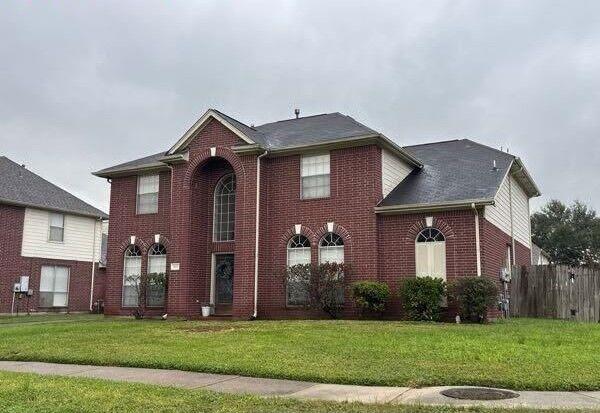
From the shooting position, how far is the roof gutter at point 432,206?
699 inches

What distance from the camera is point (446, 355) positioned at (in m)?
Result: 9.98

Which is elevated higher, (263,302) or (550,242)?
(550,242)

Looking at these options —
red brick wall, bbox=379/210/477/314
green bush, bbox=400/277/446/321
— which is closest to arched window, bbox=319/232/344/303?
red brick wall, bbox=379/210/477/314

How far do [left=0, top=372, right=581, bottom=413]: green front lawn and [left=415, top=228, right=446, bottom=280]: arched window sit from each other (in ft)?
40.4

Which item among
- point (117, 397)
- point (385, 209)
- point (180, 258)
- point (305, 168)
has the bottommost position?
point (117, 397)

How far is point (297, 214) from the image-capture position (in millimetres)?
20484

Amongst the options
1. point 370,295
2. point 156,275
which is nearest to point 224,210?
point 156,275

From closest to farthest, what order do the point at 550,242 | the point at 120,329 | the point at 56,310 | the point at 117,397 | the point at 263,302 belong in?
the point at 117,397
the point at 120,329
the point at 263,302
the point at 56,310
the point at 550,242

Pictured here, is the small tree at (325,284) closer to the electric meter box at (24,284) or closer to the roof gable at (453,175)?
the roof gable at (453,175)

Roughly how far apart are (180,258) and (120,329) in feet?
17.5

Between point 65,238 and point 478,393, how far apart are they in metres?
26.9

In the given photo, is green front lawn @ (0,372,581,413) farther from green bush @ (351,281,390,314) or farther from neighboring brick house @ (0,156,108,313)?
neighboring brick house @ (0,156,108,313)

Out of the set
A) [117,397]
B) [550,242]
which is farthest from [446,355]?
[550,242]

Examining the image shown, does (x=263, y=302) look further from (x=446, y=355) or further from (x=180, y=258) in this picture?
(x=446, y=355)
